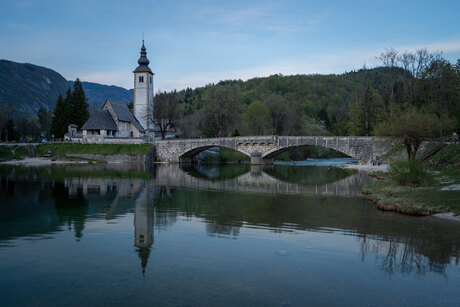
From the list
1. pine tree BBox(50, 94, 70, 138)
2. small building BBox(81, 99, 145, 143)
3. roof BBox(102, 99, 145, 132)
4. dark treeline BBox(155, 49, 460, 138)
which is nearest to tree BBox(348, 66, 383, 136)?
dark treeline BBox(155, 49, 460, 138)

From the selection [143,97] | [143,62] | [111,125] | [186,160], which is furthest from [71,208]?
[143,62]

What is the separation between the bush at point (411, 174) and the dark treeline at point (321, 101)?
27.2 feet

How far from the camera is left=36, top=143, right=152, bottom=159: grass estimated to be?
62.7m

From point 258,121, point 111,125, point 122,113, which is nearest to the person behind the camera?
point 111,125

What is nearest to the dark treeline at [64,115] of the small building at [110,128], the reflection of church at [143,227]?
the small building at [110,128]

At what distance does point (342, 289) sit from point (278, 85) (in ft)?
407

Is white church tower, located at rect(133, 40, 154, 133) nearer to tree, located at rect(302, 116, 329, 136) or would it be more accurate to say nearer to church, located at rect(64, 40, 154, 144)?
church, located at rect(64, 40, 154, 144)

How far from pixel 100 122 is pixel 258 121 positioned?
32827 millimetres

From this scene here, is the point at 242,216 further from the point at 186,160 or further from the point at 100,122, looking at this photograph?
the point at 100,122

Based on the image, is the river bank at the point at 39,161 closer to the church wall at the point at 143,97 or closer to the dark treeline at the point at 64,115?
the dark treeline at the point at 64,115

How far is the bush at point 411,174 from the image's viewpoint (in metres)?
21.6

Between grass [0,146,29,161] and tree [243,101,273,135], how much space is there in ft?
146

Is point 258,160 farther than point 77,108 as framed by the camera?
No

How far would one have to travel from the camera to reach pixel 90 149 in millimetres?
63219
